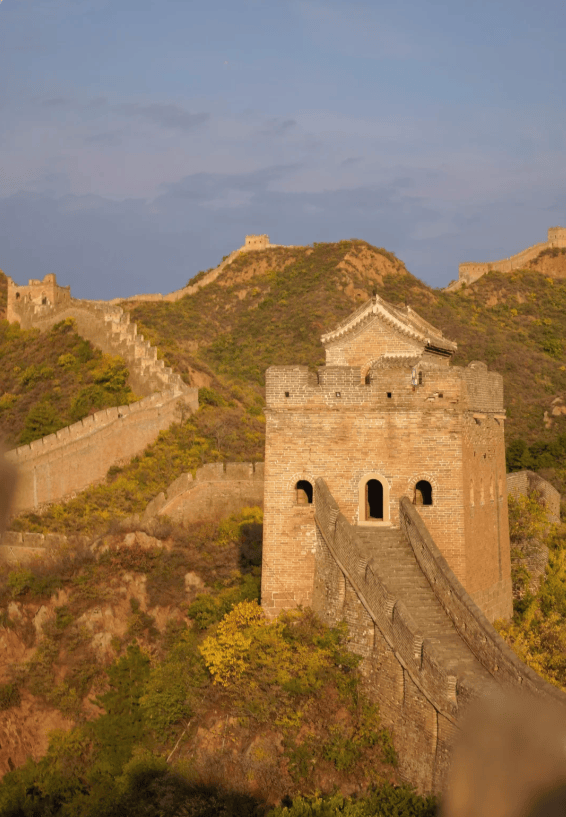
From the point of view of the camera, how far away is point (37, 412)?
131 feet

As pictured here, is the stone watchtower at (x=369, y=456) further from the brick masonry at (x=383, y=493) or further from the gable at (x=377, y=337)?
the gable at (x=377, y=337)

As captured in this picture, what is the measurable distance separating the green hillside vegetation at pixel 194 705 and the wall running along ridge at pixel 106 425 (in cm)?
507

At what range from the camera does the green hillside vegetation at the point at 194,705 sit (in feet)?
49.2

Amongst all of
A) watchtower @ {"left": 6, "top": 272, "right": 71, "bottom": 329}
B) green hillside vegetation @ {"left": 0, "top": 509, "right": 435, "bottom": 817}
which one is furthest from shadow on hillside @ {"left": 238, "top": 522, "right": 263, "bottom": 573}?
watchtower @ {"left": 6, "top": 272, "right": 71, "bottom": 329}

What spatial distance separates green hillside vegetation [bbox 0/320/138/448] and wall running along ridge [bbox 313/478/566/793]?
74.2ft

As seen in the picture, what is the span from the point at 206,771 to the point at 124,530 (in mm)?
12069

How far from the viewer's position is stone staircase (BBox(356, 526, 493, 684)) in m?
14.0

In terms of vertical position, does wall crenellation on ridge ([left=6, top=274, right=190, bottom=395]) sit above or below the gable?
above

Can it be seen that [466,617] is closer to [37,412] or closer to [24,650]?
[24,650]

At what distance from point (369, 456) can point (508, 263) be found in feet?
225

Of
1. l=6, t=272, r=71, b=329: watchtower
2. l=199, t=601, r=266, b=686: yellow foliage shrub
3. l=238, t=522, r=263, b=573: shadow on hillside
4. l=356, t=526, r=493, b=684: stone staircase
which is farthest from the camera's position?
l=6, t=272, r=71, b=329: watchtower

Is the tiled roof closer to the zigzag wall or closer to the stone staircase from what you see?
the stone staircase

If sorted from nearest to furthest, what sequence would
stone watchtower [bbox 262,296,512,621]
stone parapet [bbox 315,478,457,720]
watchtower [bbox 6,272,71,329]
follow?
stone parapet [bbox 315,478,457,720]
stone watchtower [bbox 262,296,512,621]
watchtower [bbox 6,272,71,329]

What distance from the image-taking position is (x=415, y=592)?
53.7 ft
